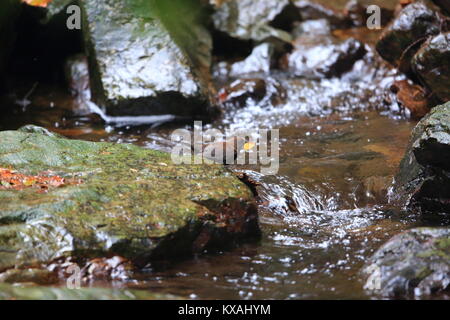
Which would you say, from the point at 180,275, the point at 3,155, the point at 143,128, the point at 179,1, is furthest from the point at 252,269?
the point at 179,1

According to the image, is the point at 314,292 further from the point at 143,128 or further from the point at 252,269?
the point at 143,128

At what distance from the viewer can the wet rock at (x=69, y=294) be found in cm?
300

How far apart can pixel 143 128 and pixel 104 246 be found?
4009 mm

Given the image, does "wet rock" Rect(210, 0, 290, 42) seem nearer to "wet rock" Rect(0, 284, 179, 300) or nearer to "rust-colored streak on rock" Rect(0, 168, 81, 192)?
"rust-colored streak on rock" Rect(0, 168, 81, 192)

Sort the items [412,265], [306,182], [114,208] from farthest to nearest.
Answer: [306,182] < [114,208] < [412,265]

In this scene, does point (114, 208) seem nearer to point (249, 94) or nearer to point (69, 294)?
point (69, 294)

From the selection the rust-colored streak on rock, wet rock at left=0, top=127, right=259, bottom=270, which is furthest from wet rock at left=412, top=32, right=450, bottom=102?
the rust-colored streak on rock

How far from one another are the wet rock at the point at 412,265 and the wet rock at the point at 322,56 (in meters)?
6.35

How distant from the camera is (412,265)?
10.7ft

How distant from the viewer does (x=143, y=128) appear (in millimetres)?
7324

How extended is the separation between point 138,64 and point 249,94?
1.79 meters

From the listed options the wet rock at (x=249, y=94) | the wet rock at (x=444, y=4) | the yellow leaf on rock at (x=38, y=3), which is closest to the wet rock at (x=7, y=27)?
the yellow leaf on rock at (x=38, y=3)

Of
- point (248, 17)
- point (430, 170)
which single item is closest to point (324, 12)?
point (248, 17)

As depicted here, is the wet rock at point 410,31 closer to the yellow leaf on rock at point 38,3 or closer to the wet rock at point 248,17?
the wet rock at point 248,17
